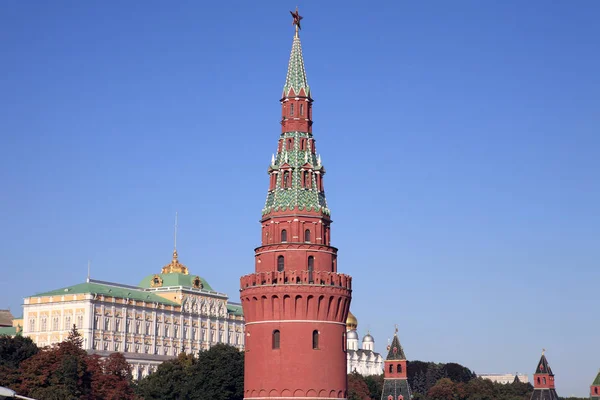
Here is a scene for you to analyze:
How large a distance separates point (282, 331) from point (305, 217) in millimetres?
9456

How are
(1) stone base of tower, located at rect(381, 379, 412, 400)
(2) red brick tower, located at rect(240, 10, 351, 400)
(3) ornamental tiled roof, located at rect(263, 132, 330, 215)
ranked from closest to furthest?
(2) red brick tower, located at rect(240, 10, 351, 400)
(3) ornamental tiled roof, located at rect(263, 132, 330, 215)
(1) stone base of tower, located at rect(381, 379, 412, 400)

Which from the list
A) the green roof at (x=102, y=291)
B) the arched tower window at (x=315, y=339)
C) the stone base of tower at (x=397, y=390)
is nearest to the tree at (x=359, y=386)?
the stone base of tower at (x=397, y=390)

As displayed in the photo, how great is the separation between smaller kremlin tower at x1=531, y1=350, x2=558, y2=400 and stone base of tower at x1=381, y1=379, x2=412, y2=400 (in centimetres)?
2683

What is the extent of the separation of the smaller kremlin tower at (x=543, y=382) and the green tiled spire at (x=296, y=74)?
97.5 meters

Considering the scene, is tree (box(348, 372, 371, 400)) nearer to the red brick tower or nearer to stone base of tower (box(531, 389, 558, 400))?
stone base of tower (box(531, 389, 558, 400))

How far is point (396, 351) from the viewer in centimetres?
15588

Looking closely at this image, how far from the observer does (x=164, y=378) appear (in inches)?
5482

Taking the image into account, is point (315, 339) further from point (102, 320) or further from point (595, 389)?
point (595, 389)

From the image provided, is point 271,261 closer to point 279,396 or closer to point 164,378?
point 279,396

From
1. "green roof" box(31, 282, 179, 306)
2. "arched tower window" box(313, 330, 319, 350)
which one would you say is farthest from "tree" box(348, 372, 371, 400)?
A: "arched tower window" box(313, 330, 319, 350)

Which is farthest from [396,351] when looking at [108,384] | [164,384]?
[108,384]

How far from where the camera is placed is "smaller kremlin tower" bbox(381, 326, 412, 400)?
154375mm

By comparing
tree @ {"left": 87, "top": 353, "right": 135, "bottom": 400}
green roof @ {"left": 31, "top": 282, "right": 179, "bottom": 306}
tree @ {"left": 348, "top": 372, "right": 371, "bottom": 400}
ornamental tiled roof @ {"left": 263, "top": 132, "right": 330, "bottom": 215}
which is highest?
green roof @ {"left": 31, "top": 282, "right": 179, "bottom": 306}

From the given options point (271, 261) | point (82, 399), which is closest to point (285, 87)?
point (271, 261)
